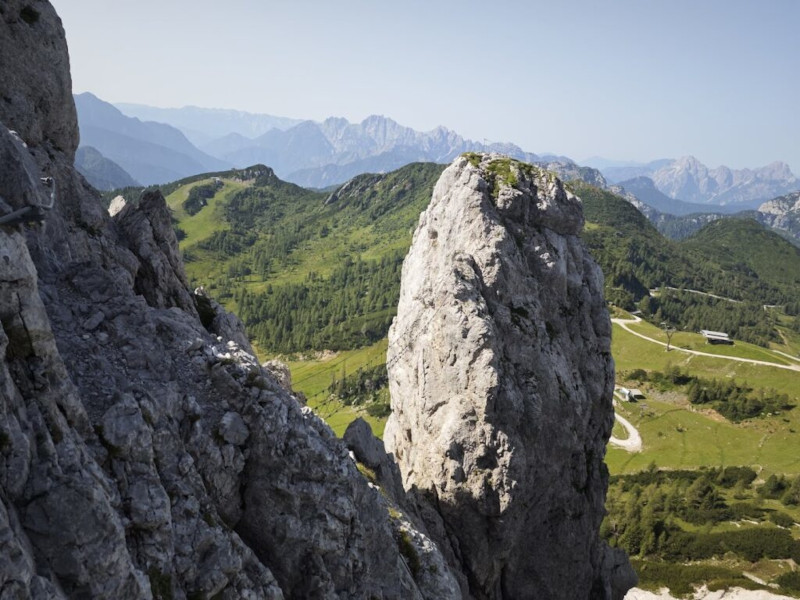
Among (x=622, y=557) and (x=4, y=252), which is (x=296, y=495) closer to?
(x=4, y=252)

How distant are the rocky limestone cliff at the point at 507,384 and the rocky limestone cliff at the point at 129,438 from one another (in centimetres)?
880

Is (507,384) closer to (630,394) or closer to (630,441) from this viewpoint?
(630,441)

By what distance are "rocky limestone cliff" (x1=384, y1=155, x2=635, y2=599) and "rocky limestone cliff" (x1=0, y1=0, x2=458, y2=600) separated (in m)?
8.80

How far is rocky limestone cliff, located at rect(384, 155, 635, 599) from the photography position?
3784cm

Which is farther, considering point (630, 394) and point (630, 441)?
point (630, 394)

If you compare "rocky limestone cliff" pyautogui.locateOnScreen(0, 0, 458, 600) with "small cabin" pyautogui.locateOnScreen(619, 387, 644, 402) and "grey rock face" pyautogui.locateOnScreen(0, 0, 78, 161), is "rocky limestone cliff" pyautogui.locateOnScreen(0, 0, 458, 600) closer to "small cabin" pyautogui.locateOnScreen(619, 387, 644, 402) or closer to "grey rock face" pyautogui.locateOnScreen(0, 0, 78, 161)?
"grey rock face" pyautogui.locateOnScreen(0, 0, 78, 161)

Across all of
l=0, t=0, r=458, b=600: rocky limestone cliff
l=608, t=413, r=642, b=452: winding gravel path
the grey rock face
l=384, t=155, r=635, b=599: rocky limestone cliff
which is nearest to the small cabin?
l=608, t=413, r=642, b=452: winding gravel path

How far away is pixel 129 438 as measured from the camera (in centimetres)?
1850

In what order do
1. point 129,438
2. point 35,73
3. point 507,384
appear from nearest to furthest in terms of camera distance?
point 129,438
point 35,73
point 507,384

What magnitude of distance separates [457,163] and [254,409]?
3551 cm

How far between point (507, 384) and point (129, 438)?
2740 cm

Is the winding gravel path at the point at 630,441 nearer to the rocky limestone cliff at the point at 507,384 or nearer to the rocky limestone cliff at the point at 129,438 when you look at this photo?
the rocky limestone cliff at the point at 507,384

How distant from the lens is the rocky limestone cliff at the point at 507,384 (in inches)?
1490

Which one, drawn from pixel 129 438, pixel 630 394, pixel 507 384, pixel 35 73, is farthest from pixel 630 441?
pixel 35 73
